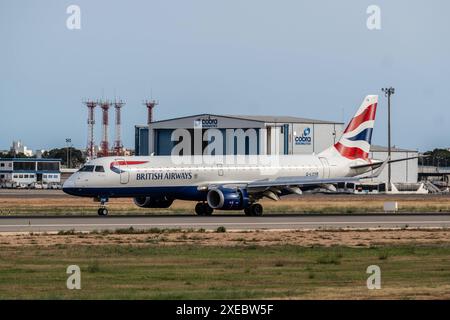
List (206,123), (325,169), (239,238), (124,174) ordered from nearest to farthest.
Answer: (239,238) < (124,174) < (325,169) < (206,123)

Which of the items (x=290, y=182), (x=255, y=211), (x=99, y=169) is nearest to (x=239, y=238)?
(x=255, y=211)

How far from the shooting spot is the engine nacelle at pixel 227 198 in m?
63.4

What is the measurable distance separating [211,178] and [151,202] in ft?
13.7

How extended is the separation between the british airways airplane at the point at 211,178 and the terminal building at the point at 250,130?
1758 inches

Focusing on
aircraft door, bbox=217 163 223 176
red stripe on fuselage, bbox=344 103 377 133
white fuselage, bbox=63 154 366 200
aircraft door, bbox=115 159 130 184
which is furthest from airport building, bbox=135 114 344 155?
aircraft door, bbox=115 159 130 184

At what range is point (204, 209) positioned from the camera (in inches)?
2586

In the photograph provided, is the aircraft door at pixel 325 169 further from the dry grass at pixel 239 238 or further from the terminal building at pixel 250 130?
the terminal building at pixel 250 130

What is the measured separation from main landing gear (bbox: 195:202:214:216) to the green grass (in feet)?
82.7

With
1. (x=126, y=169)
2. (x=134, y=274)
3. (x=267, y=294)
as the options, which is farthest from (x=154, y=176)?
(x=267, y=294)

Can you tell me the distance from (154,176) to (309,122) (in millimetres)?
61621

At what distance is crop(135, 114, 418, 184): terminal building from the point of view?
118m

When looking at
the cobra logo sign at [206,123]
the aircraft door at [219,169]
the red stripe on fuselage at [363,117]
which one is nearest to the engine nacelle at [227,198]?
the aircraft door at [219,169]

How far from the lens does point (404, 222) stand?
57.2 m

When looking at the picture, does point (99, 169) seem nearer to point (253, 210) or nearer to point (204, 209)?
point (204, 209)
